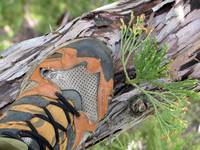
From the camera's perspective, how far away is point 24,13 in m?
4.46

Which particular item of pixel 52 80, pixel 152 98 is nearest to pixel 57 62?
pixel 52 80

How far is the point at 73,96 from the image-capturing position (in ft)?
6.77

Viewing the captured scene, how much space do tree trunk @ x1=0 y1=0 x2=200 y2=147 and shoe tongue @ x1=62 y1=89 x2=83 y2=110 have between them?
11 centimetres

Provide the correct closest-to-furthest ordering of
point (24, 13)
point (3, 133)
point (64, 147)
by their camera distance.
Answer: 1. point (3, 133)
2. point (64, 147)
3. point (24, 13)

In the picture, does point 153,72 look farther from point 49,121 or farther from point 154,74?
point 49,121

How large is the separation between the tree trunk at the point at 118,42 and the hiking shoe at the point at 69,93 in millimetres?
45

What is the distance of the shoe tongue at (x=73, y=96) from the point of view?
2064 millimetres

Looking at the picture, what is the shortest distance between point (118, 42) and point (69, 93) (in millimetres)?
252

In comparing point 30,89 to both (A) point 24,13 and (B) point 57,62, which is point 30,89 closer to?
(B) point 57,62

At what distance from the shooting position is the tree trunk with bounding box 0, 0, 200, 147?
6.70 feet

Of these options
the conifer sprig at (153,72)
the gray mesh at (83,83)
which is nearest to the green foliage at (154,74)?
the conifer sprig at (153,72)

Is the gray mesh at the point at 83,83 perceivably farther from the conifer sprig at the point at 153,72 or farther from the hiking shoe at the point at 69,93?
the conifer sprig at the point at 153,72

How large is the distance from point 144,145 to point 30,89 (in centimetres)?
105

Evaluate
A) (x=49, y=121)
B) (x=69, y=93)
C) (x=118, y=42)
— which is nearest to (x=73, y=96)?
(x=69, y=93)
